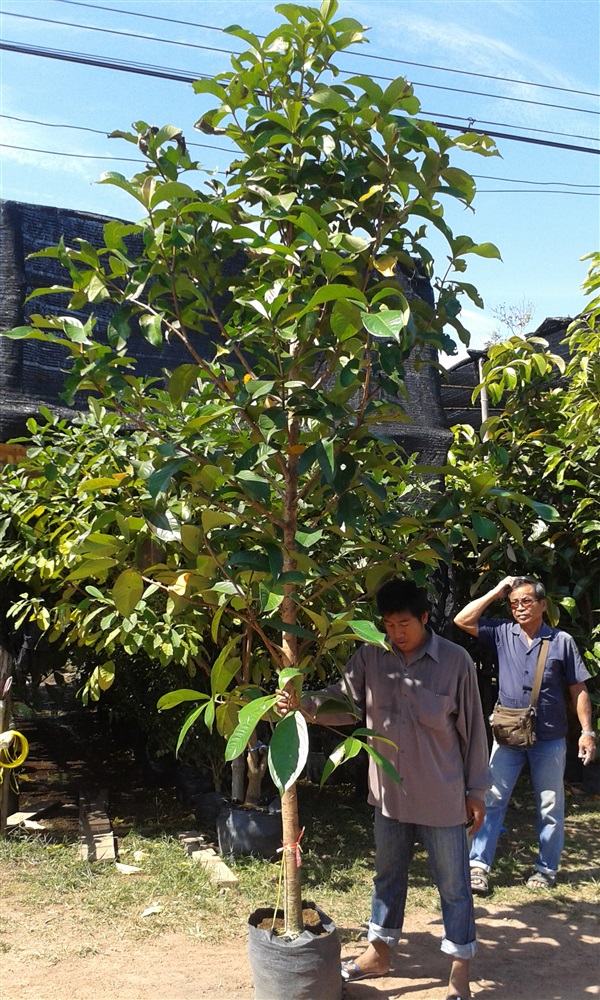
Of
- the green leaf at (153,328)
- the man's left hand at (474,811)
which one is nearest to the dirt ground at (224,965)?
the man's left hand at (474,811)

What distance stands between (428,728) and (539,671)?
1618 millimetres

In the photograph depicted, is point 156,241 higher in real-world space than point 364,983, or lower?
higher

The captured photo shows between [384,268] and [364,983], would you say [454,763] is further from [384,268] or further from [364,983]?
[384,268]

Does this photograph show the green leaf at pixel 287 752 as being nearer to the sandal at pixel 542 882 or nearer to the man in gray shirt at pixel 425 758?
the man in gray shirt at pixel 425 758

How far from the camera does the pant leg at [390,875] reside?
313cm

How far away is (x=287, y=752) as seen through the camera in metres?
2.29

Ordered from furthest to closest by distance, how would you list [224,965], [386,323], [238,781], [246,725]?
[238,781]
[224,965]
[246,725]
[386,323]

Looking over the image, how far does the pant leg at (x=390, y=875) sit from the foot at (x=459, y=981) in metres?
0.24

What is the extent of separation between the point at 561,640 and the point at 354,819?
5.79 ft

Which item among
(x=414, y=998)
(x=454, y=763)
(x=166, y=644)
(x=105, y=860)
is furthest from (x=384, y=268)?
(x=105, y=860)

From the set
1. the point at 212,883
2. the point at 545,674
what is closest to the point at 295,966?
the point at 212,883

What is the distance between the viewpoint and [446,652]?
10.1 feet

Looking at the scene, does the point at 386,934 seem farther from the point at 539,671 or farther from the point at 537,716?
the point at 539,671

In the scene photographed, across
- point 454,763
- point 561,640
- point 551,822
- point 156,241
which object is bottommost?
point 551,822
